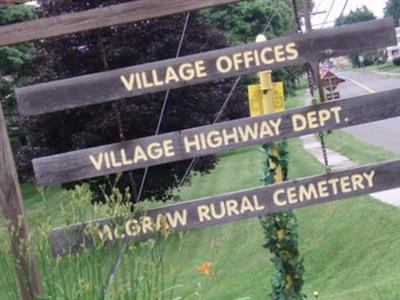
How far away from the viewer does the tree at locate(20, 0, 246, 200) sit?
12805 millimetres

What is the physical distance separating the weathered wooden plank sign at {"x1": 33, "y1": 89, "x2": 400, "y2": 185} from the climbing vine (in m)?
0.93

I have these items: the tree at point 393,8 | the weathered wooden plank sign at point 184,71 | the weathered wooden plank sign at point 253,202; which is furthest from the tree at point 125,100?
the tree at point 393,8

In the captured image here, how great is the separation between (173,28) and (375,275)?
274 inches

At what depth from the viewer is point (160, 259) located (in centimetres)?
329

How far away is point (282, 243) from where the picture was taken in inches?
213

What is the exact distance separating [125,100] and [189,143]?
339 inches

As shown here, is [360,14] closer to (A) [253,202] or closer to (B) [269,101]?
(B) [269,101]

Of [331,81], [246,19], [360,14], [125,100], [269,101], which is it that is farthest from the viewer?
[360,14]

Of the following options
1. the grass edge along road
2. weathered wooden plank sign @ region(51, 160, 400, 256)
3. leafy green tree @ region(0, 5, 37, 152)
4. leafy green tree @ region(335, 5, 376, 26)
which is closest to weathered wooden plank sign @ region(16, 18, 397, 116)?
weathered wooden plank sign @ region(51, 160, 400, 256)

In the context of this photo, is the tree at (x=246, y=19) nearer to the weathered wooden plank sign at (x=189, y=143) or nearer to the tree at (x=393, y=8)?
the weathered wooden plank sign at (x=189, y=143)

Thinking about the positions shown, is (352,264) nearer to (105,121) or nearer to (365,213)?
(365,213)

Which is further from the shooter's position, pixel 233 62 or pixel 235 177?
pixel 235 177

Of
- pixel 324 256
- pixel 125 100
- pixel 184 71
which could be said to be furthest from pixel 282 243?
pixel 125 100

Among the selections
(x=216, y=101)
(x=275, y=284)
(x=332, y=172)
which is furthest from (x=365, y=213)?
(x=332, y=172)
